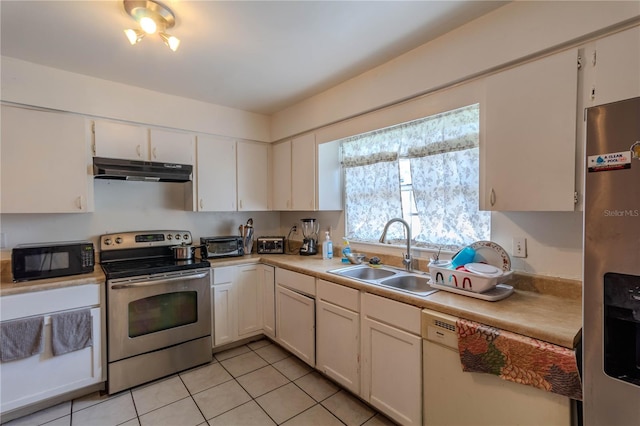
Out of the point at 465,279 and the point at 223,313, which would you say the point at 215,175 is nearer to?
the point at 223,313

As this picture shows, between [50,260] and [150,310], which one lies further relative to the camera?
[150,310]

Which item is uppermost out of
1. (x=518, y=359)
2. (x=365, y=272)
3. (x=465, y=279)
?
(x=465, y=279)

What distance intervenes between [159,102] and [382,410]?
3060 mm

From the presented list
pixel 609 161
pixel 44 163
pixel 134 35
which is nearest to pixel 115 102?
pixel 44 163

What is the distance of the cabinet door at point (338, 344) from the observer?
2.04m

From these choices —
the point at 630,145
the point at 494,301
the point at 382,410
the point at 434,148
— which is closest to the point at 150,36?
the point at 434,148

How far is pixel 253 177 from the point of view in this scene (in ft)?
11.1

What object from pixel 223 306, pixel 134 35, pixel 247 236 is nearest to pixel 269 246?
pixel 247 236

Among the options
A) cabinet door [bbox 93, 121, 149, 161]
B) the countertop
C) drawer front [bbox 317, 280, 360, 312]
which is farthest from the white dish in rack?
cabinet door [bbox 93, 121, 149, 161]

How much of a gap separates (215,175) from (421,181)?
2030mm

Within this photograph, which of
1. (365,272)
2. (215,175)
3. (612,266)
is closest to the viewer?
(612,266)

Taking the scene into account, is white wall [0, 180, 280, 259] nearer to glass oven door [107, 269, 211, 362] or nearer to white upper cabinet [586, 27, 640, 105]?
glass oven door [107, 269, 211, 362]

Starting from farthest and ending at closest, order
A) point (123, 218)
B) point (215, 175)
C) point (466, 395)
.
→ point (215, 175), point (123, 218), point (466, 395)

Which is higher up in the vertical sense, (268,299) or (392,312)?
(392,312)
